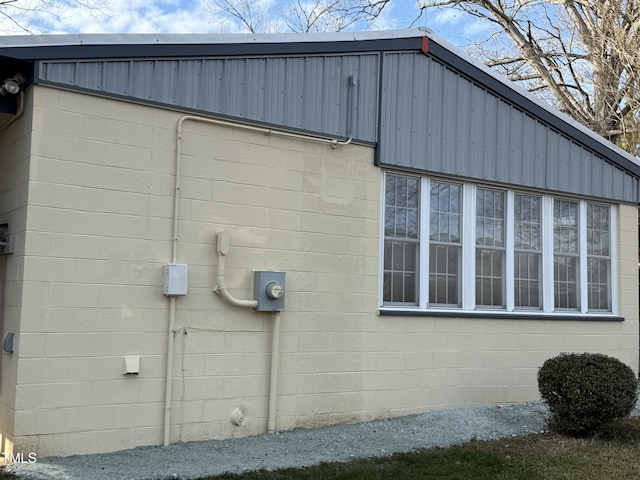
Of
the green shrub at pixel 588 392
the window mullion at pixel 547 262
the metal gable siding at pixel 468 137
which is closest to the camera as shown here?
the green shrub at pixel 588 392

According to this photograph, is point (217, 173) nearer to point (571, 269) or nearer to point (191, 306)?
point (191, 306)

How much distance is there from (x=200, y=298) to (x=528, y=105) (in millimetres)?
5690

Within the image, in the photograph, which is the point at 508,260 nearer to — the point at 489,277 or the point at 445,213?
the point at 489,277

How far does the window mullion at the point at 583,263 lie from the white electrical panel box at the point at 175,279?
6.31 meters

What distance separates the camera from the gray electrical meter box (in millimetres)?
7660

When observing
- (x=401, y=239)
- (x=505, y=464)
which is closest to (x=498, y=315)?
(x=401, y=239)

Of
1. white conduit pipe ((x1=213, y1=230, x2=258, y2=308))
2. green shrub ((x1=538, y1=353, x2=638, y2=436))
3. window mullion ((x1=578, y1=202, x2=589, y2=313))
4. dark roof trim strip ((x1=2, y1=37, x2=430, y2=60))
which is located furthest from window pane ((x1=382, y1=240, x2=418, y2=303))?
window mullion ((x1=578, y1=202, x2=589, y2=313))

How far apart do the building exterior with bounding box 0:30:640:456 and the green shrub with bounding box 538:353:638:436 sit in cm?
146

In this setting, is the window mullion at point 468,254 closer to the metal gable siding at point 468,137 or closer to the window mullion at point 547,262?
the metal gable siding at point 468,137

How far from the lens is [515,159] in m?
9.96

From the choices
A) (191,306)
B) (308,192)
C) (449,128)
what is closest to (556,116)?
(449,128)

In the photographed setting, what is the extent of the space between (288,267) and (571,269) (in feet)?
15.9

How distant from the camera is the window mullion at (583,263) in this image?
415 inches

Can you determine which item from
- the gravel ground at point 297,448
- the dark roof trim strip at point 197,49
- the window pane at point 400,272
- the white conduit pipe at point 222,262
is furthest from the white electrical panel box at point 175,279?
the window pane at point 400,272
